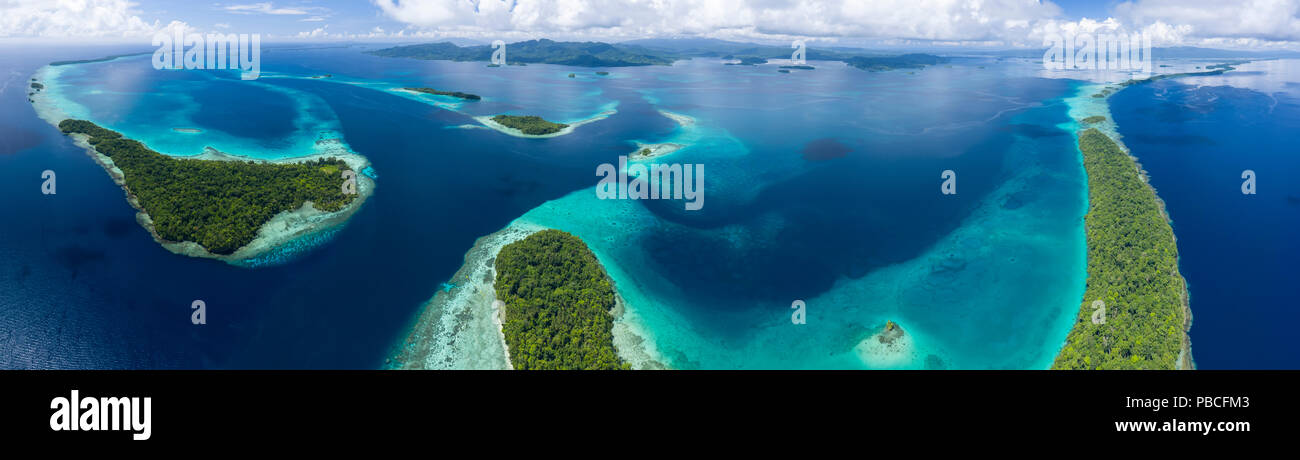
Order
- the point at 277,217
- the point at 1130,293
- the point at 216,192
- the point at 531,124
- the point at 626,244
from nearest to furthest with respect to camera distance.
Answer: the point at 1130,293
the point at 626,244
the point at 277,217
the point at 216,192
the point at 531,124

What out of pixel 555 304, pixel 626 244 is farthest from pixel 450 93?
pixel 555 304

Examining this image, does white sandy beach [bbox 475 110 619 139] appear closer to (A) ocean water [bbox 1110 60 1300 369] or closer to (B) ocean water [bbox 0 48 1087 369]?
(B) ocean water [bbox 0 48 1087 369]

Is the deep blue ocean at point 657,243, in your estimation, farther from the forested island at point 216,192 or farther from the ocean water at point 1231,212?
the forested island at point 216,192

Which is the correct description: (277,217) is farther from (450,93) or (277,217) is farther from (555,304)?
(450,93)

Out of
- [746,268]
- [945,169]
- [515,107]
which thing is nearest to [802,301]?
[746,268]

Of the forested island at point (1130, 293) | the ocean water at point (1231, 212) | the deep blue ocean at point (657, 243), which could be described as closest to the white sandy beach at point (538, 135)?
the deep blue ocean at point (657, 243)

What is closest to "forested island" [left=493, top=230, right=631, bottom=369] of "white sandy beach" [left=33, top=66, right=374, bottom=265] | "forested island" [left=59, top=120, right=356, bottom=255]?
"white sandy beach" [left=33, top=66, right=374, bottom=265]

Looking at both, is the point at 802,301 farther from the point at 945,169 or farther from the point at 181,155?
the point at 181,155
